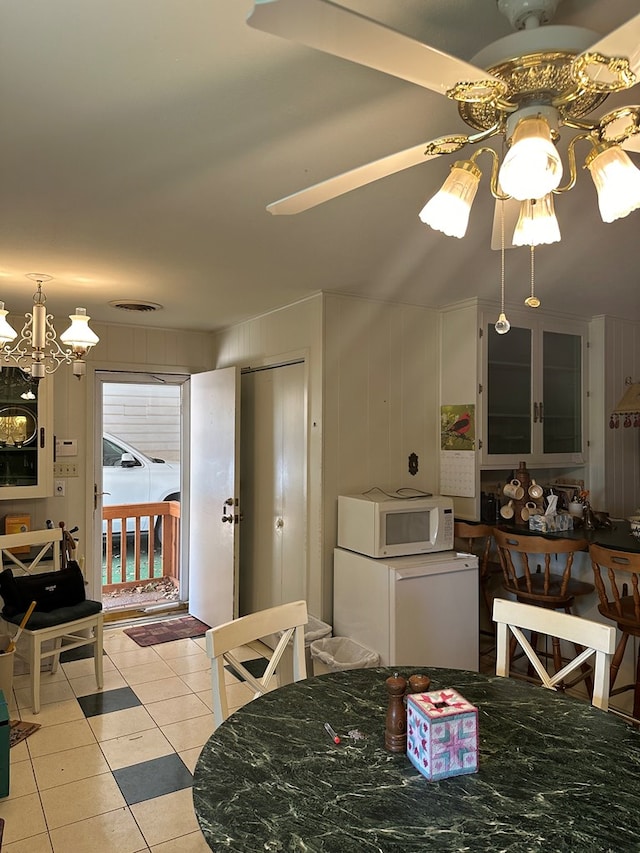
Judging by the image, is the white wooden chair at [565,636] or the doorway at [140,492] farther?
the doorway at [140,492]

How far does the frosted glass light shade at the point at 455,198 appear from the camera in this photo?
1157 mm

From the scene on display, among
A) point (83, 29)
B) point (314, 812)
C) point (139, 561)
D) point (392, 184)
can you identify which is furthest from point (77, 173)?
point (139, 561)

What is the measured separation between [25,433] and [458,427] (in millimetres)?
2895

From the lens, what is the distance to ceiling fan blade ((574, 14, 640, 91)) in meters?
0.80

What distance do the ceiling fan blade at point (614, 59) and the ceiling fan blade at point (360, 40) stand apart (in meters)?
0.13

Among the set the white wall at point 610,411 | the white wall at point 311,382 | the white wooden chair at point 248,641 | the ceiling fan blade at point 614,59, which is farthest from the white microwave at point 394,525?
the ceiling fan blade at point 614,59

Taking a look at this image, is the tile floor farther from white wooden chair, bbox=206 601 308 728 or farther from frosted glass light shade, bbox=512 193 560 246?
frosted glass light shade, bbox=512 193 560 246

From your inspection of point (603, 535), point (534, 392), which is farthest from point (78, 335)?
point (603, 535)

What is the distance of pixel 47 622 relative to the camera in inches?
127

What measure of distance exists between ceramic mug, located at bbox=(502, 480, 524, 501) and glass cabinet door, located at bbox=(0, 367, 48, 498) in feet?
10.1

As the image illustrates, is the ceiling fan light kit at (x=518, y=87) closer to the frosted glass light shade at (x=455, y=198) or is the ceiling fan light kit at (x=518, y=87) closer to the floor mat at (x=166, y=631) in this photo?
the frosted glass light shade at (x=455, y=198)

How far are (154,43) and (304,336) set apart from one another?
8.04 feet

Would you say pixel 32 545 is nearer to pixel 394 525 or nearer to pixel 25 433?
pixel 25 433

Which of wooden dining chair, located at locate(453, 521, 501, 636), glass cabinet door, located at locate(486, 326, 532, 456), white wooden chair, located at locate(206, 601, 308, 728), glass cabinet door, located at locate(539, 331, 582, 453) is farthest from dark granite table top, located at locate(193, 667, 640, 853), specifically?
glass cabinet door, located at locate(539, 331, 582, 453)
